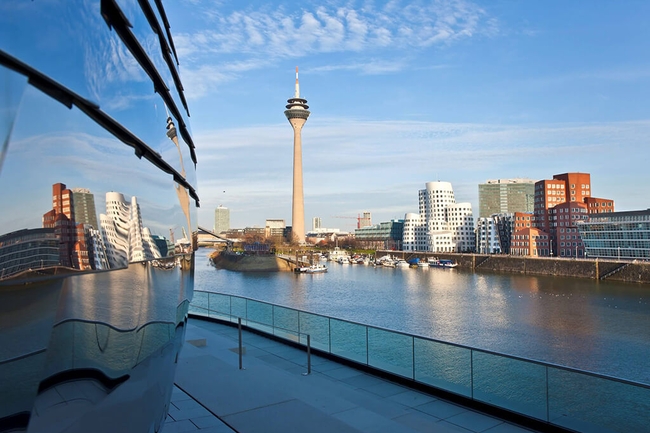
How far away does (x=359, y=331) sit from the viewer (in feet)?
33.9

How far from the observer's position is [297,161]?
146375mm

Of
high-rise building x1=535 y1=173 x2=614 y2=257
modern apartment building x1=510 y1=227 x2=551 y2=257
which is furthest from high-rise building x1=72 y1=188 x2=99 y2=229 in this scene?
modern apartment building x1=510 y1=227 x2=551 y2=257

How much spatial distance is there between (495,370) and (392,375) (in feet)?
6.38

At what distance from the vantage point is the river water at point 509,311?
2419cm

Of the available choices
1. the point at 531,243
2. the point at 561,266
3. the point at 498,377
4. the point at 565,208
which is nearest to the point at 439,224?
the point at 531,243

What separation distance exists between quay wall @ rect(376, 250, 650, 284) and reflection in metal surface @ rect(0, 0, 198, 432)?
66.6 m

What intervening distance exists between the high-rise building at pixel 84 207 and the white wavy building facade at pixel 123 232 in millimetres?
47

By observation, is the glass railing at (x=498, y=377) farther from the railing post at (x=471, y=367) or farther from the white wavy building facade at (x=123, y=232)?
the white wavy building facade at (x=123, y=232)

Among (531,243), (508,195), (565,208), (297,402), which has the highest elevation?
(508,195)

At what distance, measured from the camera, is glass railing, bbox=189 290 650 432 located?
6.87 m

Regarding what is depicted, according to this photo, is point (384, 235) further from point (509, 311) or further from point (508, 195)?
point (509, 311)

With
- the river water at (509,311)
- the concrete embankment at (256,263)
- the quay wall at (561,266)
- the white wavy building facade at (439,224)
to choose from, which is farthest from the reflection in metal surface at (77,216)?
the white wavy building facade at (439,224)

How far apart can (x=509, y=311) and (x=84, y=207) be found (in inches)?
1493

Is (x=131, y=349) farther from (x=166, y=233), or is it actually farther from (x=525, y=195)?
(x=525, y=195)
